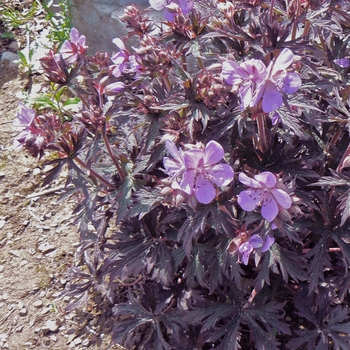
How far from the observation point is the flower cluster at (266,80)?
1.35m

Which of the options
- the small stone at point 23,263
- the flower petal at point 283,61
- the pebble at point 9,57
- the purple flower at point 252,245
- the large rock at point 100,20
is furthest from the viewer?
the pebble at point 9,57

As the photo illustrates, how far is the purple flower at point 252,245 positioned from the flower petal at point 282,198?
164 millimetres

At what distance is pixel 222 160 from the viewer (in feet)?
5.14

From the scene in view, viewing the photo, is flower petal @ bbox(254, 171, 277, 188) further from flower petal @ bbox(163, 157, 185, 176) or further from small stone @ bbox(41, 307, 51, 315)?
small stone @ bbox(41, 307, 51, 315)

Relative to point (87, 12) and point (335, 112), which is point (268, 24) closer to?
point (335, 112)

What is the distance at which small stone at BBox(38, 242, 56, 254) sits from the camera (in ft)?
8.82

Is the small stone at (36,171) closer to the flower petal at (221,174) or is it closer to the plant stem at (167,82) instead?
the plant stem at (167,82)

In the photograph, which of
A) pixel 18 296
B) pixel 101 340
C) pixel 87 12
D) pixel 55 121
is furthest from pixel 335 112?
pixel 87 12

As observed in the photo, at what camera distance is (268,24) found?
1.56 m

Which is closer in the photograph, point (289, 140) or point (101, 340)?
point (289, 140)

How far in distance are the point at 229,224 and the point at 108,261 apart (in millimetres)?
579

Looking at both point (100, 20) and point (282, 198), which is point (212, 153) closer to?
point (282, 198)

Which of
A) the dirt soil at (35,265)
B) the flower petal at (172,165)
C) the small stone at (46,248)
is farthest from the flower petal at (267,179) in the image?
the small stone at (46,248)

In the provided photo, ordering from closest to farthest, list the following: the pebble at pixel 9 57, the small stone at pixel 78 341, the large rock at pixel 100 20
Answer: the small stone at pixel 78 341 < the large rock at pixel 100 20 < the pebble at pixel 9 57
